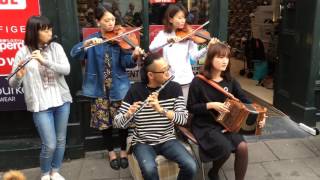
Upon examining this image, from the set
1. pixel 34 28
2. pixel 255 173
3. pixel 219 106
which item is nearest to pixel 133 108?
pixel 219 106

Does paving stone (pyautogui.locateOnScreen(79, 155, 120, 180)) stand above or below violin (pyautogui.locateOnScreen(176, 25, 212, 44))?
below

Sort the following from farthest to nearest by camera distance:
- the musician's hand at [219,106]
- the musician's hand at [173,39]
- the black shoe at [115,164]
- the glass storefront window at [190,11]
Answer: the glass storefront window at [190,11] → the black shoe at [115,164] → the musician's hand at [173,39] → the musician's hand at [219,106]

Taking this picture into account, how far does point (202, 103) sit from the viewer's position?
128 inches

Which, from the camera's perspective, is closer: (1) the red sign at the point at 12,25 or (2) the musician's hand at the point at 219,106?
(2) the musician's hand at the point at 219,106

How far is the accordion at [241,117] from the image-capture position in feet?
9.75

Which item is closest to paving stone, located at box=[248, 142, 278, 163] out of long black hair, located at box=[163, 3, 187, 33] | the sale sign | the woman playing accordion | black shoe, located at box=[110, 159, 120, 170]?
the woman playing accordion

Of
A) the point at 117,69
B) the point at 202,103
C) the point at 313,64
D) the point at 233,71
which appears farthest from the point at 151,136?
Answer: the point at 233,71

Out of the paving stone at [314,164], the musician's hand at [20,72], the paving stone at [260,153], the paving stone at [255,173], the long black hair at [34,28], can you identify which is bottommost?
the paving stone at [255,173]

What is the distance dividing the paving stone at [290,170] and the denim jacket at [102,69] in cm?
173

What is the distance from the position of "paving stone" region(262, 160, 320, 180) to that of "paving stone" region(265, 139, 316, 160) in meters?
0.14

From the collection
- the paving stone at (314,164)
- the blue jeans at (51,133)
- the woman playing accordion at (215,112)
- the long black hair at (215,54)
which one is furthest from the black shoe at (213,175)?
the blue jeans at (51,133)

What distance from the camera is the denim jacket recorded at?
142 inches

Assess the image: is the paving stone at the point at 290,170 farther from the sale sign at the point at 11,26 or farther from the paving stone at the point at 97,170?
the sale sign at the point at 11,26

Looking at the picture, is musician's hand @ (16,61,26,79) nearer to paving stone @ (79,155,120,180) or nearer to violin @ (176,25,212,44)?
paving stone @ (79,155,120,180)
